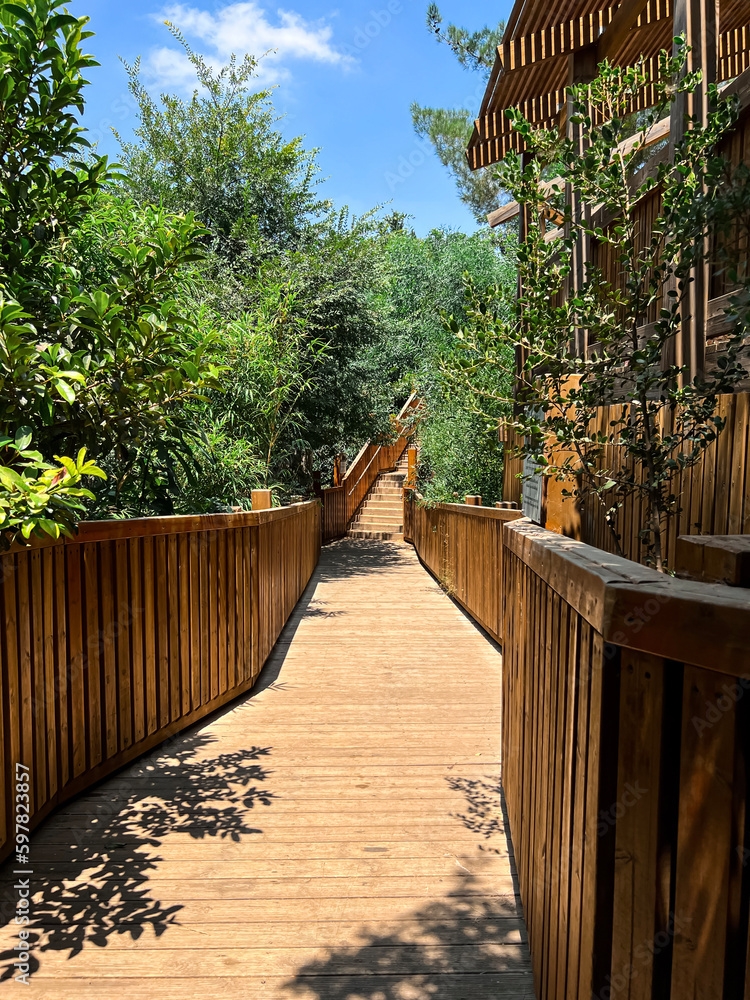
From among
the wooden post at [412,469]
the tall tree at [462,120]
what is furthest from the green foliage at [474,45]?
the wooden post at [412,469]

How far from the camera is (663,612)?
110 cm

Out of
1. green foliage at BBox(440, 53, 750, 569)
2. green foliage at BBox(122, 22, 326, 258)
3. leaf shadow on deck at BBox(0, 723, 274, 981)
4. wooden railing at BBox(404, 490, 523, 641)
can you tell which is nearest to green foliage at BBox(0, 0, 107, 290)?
green foliage at BBox(440, 53, 750, 569)

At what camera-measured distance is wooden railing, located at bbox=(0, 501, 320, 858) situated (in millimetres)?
2859

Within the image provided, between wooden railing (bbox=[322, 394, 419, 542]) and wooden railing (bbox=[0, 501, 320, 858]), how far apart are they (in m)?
12.0

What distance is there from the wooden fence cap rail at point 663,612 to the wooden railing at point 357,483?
15564mm

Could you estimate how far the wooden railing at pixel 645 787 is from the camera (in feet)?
3.14

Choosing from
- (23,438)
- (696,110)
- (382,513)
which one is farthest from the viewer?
(382,513)

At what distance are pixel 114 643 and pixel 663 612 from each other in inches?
123

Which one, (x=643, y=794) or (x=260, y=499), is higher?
(x=260, y=499)

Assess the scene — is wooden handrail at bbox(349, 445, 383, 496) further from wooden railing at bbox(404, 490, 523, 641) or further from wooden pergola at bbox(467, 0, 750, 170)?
wooden pergola at bbox(467, 0, 750, 170)

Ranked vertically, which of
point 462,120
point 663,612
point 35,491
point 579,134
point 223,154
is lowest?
point 663,612

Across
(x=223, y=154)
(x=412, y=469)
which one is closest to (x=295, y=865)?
(x=223, y=154)

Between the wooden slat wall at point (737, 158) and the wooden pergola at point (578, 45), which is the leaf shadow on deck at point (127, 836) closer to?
the wooden slat wall at point (737, 158)

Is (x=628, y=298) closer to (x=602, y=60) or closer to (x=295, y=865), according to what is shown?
(x=602, y=60)
